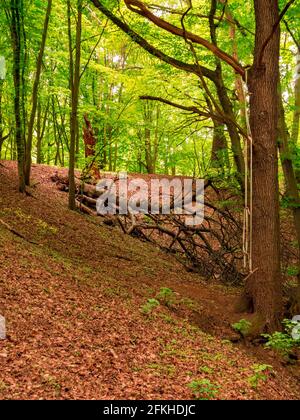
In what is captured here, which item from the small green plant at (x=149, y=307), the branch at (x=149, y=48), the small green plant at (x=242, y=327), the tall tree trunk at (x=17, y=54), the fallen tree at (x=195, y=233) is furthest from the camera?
the fallen tree at (x=195, y=233)

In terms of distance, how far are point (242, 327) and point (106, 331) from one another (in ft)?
7.78

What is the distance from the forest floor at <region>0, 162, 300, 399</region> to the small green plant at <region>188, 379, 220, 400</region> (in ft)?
0.13

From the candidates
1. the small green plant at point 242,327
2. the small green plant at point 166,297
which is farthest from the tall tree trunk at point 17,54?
the small green plant at point 242,327

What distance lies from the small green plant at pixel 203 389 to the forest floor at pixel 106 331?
0.04m

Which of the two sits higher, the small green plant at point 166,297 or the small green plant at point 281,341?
the small green plant at point 166,297

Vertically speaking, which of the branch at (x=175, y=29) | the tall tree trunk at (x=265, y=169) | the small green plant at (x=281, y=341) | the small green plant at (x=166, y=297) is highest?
the branch at (x=175, y=29)

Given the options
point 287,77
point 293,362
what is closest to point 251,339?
point 293,362

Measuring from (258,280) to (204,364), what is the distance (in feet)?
6.73

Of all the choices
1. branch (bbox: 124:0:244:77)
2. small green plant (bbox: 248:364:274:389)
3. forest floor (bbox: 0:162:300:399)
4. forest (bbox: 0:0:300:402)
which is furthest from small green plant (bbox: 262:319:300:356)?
branch (bbox: 124:0:244:77)

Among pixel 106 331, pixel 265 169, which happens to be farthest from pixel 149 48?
pixel 106 331

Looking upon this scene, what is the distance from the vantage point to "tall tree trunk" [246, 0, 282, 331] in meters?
6.06

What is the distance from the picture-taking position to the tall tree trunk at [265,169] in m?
6.06

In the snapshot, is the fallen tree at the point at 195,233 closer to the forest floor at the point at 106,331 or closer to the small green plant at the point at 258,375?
the forest floor at the point at 106,331

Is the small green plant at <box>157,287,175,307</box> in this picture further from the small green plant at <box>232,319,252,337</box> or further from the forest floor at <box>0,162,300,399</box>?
the small green plant at <box>232,319,252,337</box>
